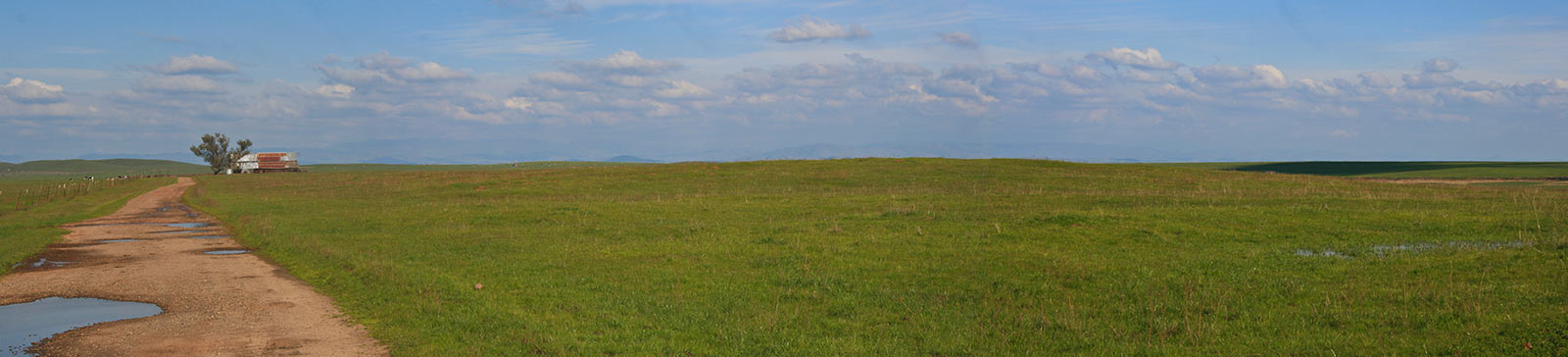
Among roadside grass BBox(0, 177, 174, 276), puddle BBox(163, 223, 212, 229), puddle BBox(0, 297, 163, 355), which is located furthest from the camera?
puddle BBox(163, 223, 212, 229)

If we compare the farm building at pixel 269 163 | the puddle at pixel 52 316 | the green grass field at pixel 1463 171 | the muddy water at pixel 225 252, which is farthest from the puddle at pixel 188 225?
the farm building at pixel 269 163

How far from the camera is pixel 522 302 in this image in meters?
15.1

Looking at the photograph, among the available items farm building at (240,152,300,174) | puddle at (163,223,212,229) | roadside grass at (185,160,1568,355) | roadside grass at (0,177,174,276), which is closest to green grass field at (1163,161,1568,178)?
roadside grass at (185,160,1568,355)

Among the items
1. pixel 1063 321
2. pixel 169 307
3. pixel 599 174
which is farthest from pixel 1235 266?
pixel 599 174

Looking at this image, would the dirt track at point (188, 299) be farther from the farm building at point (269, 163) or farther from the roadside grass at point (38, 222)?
the farm building at point (269, 163)

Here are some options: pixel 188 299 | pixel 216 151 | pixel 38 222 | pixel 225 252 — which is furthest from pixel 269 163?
pixel 188 299

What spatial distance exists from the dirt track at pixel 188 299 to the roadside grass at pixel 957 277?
2.47 ft

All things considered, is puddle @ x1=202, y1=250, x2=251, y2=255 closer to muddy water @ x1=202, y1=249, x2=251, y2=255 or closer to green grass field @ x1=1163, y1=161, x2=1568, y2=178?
muddy water @ x1=202, y1=249, x2=251, y2=255

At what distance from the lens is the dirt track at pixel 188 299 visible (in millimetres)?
12000

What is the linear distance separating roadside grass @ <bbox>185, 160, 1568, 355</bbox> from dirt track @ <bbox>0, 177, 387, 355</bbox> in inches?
29.6

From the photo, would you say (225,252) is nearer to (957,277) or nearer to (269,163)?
(957,277)

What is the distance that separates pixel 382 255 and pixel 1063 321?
Result: 16602 mm

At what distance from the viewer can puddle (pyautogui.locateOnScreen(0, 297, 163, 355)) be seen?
12688 millimetres

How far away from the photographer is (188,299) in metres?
15.9
